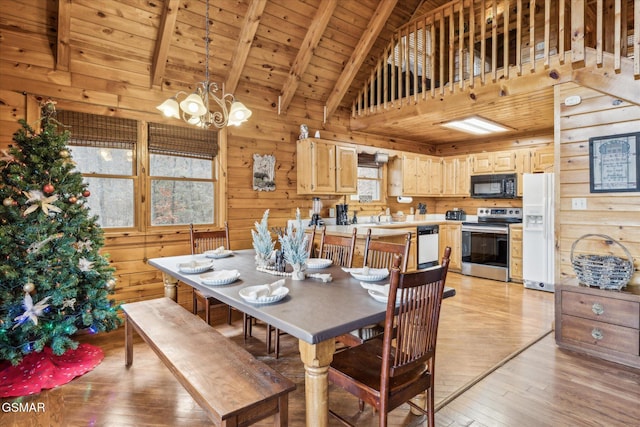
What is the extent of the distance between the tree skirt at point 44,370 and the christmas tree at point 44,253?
11 centimetres

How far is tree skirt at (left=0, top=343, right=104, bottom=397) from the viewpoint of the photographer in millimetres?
2336

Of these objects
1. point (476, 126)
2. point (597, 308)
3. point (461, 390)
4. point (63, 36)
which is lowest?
point (461, 390)

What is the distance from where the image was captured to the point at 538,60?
3502 millimetres

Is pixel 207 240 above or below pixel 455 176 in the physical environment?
below

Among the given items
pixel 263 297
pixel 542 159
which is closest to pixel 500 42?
pixel 542 159

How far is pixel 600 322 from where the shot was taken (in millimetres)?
2740

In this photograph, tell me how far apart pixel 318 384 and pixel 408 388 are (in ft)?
1.47

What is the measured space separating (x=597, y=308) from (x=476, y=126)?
10.8ft

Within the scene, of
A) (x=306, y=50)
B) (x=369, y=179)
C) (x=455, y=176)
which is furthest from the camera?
(x=455, y=176)

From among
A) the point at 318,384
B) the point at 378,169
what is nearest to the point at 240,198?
the point at 378,169

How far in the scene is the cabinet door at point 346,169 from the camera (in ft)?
16.5

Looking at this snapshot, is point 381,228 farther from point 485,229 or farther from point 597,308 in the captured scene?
point 597,308

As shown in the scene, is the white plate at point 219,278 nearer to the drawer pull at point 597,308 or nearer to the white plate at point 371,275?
the white plate at point 371,275

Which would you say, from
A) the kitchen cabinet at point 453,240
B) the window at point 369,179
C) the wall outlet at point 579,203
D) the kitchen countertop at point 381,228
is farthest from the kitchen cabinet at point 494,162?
the wall outlet at point 579,203
